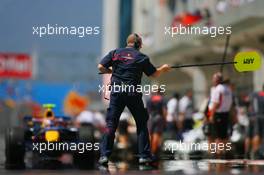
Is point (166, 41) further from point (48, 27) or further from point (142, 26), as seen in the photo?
point (48, 27)

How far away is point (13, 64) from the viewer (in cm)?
2814

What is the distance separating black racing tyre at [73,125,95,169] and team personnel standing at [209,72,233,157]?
2731mm

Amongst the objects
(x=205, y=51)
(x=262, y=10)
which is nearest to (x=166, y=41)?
(x=205, y=51)

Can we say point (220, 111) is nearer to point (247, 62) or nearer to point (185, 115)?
point (247, 62)

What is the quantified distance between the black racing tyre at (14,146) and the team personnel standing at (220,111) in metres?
3.55

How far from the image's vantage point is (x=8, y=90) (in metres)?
31.2

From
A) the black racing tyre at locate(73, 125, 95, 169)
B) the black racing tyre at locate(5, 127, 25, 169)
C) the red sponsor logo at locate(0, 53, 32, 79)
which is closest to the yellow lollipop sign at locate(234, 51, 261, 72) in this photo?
the black racing tyre at locate(73, 125, 95, 169)

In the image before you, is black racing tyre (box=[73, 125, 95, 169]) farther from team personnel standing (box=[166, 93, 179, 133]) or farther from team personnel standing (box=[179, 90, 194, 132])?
team personnel standing (box=[179, 90, 194, 132])

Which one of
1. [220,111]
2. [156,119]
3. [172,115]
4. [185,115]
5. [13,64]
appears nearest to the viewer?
[220,111]

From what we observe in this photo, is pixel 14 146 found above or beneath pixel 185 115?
beneath

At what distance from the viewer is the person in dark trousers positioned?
9844 millimetres

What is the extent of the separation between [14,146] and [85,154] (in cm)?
100


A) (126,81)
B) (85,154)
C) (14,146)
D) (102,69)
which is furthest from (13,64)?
(126,81)

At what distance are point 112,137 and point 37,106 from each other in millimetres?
10984
